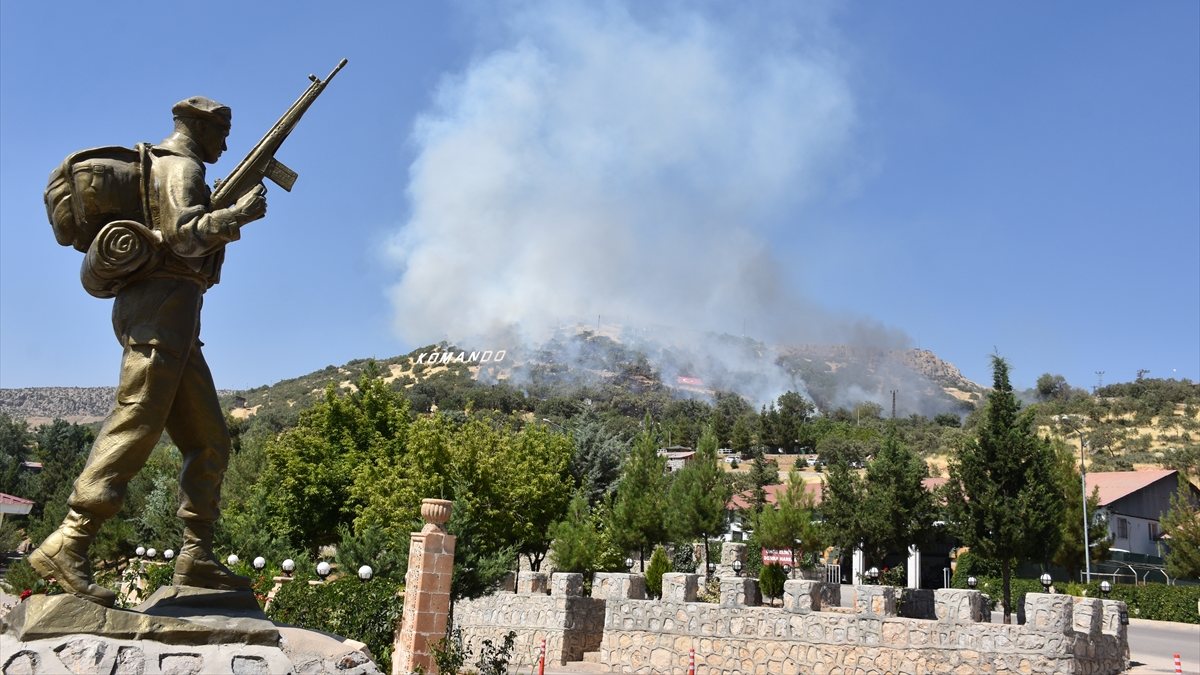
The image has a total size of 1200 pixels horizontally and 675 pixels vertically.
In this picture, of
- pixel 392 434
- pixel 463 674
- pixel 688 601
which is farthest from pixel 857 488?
pixel 463 674

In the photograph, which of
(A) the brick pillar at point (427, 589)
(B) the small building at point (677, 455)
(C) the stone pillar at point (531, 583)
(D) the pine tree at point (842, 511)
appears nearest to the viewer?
(A) the brick pillar at point (427, 589)

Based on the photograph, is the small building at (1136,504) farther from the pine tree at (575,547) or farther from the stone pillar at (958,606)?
the stone pillar at (958,606)

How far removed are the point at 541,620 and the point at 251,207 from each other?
16.9 metres

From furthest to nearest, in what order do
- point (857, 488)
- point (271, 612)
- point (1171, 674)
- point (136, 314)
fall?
point (857, 488) < point (1171, 674) < point (271, 612) < point (136, 314)

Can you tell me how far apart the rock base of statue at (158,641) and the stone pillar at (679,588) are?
14802mm

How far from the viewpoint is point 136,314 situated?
17.2 feet

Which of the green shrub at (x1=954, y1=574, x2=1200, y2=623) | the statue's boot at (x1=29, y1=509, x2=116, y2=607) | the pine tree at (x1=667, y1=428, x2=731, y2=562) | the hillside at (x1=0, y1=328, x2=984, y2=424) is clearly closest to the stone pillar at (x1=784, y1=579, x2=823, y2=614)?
the pine tree at (x1=667, y1=428, x2=731, y2=562)

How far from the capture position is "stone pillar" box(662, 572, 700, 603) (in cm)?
1950

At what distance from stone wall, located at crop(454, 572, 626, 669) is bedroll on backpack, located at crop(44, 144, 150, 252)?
1629 cm

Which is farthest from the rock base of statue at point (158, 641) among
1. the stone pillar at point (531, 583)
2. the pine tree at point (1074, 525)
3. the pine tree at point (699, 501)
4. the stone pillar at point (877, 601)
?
the pine tree at point (1074, 525)

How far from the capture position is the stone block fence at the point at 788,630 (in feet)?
51.9

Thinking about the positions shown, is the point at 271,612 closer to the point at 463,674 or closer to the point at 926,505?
the point at 463,674

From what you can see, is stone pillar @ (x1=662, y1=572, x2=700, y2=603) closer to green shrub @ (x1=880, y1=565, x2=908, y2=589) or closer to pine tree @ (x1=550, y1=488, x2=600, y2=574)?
pine tree @ (x1=550, y1=488, x2=600, y2=574)

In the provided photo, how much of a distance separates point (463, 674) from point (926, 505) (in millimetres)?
18445
